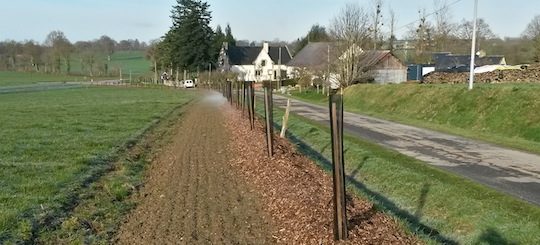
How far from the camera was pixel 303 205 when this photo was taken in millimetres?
7637

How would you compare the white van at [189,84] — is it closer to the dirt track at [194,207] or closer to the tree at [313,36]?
the tree at [313,36]

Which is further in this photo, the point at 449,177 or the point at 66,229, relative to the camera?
the point at 449,177

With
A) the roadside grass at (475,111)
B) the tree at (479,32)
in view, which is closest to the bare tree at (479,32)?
the tree at (479,32)

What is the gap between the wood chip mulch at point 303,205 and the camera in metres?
6.37

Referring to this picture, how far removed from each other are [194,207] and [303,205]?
179cm

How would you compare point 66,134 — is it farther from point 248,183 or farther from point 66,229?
point 66,229

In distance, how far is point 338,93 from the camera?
5.93 m

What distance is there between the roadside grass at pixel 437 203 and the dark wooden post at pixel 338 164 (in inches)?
53.1

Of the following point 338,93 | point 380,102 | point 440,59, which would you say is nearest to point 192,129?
point 338,93

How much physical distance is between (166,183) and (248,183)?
1.62m

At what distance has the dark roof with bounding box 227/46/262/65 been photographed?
3863 inches

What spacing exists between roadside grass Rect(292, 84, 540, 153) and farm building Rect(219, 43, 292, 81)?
63.9m

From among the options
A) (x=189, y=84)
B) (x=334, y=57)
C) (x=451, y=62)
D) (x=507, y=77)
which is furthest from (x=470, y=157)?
(x=189, y=84)

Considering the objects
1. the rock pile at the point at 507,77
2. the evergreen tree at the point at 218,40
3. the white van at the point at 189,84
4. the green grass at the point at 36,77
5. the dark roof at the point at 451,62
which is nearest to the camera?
the rock pile at the point at 507,77
